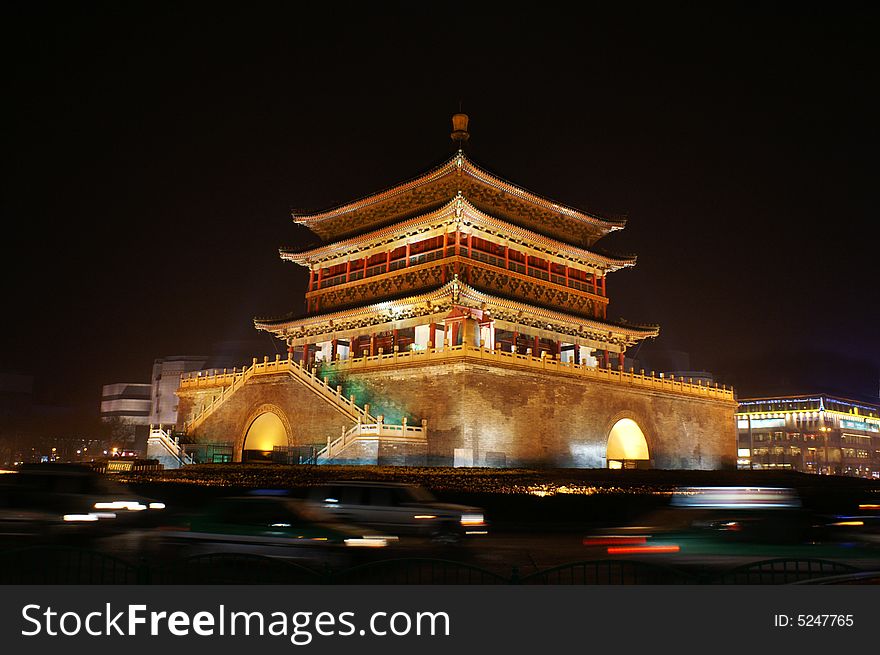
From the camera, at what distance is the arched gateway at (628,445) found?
36.5 meters

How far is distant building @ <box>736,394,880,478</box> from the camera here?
79.5m

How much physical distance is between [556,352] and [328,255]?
550 inches

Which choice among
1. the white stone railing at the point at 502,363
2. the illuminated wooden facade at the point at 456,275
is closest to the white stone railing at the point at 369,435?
the white stone railing at the point at 502,363

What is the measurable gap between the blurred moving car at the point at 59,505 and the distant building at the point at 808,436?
7586cm

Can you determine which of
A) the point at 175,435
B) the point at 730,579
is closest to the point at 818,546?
the point at 730,579

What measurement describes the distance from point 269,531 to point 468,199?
86.7 feet

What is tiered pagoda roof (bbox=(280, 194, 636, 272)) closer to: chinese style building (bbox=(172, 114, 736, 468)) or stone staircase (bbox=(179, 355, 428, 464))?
chinese style building (bbox=(172, 114, 736, 468))

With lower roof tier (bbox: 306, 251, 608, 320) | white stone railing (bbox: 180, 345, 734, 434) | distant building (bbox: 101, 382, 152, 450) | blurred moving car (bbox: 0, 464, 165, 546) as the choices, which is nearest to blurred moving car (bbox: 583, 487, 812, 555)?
blurred moving car (bbox: 0, 464, 165, 546)

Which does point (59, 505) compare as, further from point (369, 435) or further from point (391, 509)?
point (369, 435)

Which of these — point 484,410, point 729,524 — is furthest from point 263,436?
point 729,524

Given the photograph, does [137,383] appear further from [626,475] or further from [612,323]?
[626,475]

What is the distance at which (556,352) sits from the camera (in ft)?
126

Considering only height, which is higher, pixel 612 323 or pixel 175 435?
pixel 612 323

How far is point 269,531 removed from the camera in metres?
10.4
